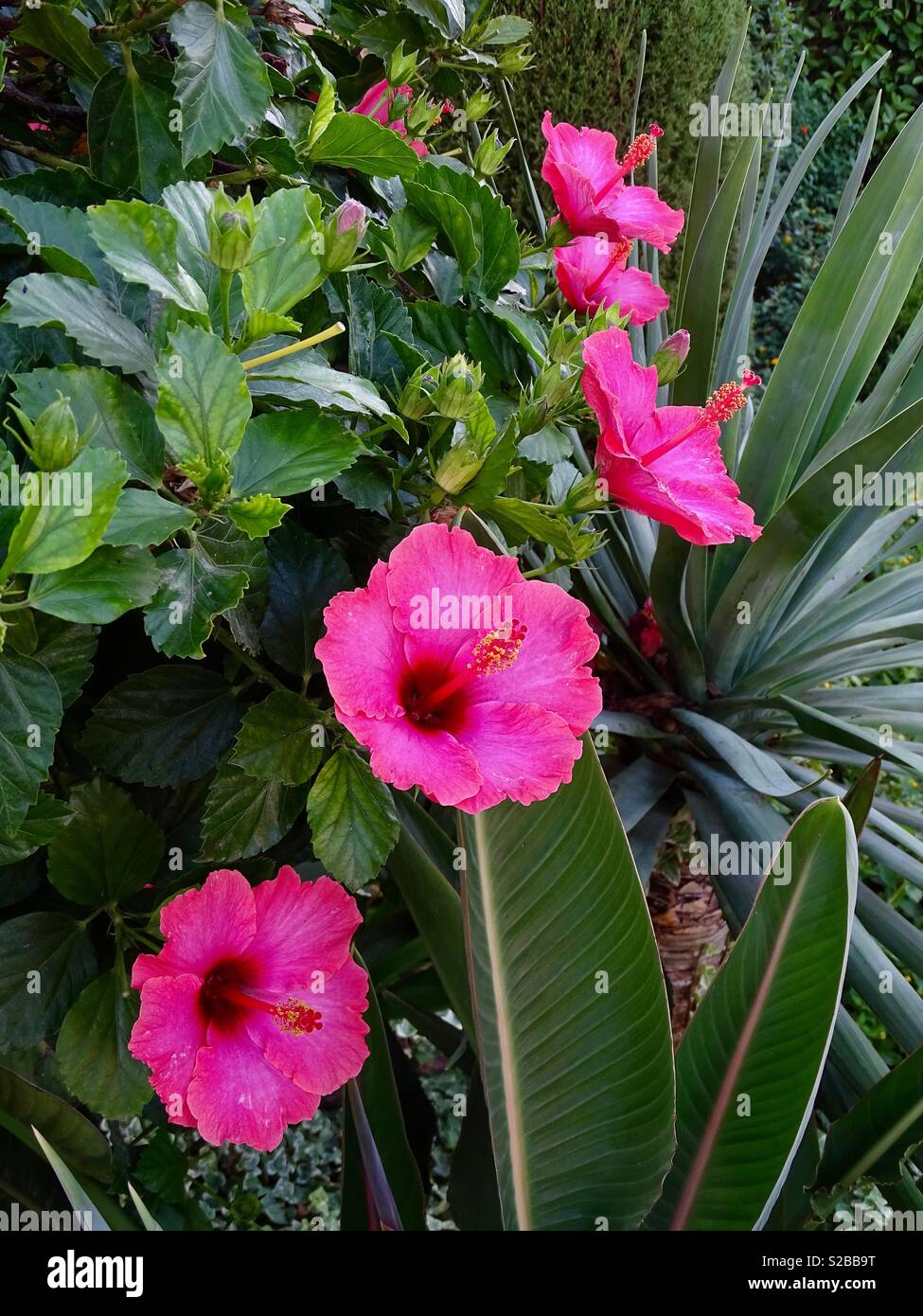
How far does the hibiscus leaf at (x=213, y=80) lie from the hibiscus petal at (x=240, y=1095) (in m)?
0.48

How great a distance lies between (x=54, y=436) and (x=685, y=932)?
1.01 m

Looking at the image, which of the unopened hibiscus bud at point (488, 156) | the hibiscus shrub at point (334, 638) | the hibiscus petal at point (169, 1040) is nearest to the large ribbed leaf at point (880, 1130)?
the hibiscus shrub at point (334, 638)

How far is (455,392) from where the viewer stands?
Result: 527mm

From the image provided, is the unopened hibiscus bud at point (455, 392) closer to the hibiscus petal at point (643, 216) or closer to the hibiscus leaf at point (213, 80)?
the hibiscus leaf at point (213, 80)

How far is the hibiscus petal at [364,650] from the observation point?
19.0 inches

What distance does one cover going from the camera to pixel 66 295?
464 millimetres

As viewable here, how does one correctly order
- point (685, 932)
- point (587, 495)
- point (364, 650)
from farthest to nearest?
point (685, 932) < point (587, 495) < point (364, 650)

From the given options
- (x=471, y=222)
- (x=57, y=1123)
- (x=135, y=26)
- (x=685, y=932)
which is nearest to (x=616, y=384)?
(x=471, y=222)

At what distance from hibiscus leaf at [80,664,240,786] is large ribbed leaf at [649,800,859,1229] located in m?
0.35

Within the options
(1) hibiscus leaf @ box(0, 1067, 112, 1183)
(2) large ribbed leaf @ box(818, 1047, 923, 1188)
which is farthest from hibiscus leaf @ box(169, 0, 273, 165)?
(2) large ribbed leaf @ box(818, 1047, 923, 1188)

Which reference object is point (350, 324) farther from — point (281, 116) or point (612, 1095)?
point (612, 1095)

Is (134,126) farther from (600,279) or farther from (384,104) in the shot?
(600,279)
